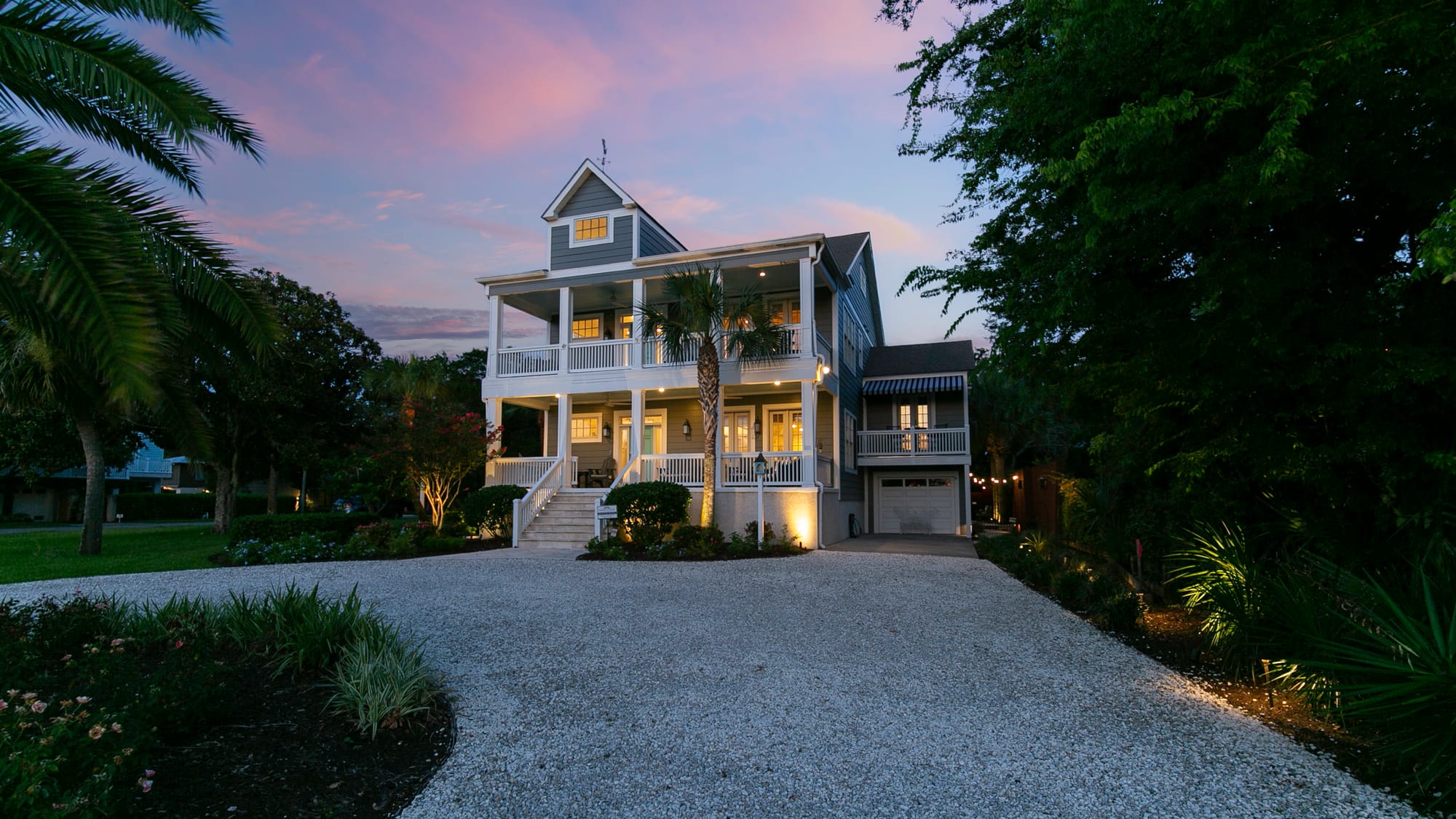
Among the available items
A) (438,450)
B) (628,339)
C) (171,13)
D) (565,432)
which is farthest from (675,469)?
(171,13)

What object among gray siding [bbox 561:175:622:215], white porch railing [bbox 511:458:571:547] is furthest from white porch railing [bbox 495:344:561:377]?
gray siding [bbox 561:175:622:215]

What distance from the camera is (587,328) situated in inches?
742

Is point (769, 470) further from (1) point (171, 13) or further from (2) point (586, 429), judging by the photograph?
(1) point (171, 13)

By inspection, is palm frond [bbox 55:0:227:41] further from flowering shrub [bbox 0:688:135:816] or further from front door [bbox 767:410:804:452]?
front door [bbox 767:410:804:452]

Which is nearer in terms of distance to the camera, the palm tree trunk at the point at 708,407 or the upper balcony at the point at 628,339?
the palm tree trunk at the point at 708,407

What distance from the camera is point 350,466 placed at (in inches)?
677

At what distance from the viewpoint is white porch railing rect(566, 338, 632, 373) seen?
1630 centimetres

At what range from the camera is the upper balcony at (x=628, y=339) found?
589 inches

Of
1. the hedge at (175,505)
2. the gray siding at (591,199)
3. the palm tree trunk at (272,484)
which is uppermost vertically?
the gray siding at (591,199)

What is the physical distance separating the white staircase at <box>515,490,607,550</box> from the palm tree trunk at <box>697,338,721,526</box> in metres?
2.46

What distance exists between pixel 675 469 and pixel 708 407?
201 centimetres

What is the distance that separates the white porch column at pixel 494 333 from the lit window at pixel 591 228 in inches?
105

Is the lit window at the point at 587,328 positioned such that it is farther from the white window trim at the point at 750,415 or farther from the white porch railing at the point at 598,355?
the white window trim at the point at 750,415

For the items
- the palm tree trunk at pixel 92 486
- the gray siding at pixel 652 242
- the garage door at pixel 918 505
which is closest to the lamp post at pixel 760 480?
the gray siding at pixel 652 242
